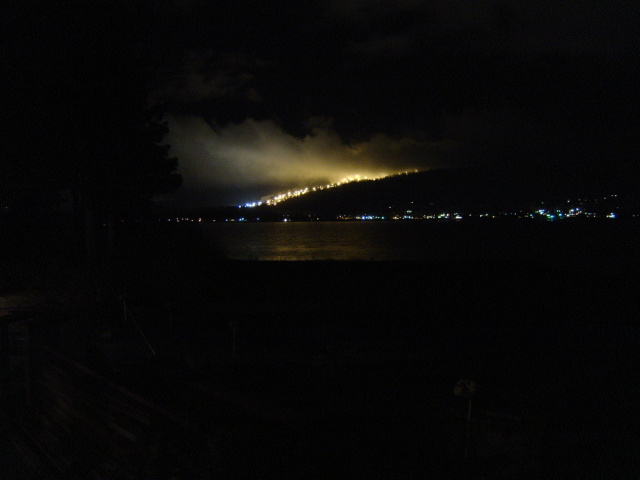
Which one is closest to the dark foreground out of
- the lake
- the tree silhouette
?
the tree silhouette

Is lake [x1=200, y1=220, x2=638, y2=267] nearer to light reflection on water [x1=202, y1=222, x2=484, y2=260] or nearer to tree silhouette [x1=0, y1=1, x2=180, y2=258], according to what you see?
light reflection on water [x1=202, y1=222, x2=484, y2=260]

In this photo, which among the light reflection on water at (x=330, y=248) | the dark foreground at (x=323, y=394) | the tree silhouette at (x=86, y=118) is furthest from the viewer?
the light reflection on water at (x=330, y=248)

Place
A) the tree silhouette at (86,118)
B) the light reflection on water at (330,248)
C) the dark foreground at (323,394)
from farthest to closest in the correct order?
the light reflection on water at (330,248) → the tree silhouette at (86,118) → the dark foreground at (323,394)

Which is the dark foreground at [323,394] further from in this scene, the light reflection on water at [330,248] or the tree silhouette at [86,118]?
the light reflection on water at [330,248]

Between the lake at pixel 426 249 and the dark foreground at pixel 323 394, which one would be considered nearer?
the dark foreground at pixel 323 394

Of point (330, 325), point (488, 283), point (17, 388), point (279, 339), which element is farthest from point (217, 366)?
point (488, 283)

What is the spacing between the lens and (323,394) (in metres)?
6.00

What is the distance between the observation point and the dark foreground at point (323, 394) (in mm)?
4078

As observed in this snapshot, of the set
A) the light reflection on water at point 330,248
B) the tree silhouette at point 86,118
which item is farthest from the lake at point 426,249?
the tree silhouette at point 86,118

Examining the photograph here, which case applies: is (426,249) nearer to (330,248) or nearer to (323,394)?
(330,248)

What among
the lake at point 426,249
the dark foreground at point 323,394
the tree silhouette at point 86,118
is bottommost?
the lake at point 426,249

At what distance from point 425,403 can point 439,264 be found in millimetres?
19468

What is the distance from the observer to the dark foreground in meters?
4.08

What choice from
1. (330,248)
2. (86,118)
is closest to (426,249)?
(330,248)
